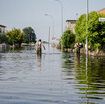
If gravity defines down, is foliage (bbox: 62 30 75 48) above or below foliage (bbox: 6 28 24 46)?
below

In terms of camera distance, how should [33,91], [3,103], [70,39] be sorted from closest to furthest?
1. [3,103]
2. [33,91]
3. [70,39]

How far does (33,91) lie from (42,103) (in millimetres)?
1828

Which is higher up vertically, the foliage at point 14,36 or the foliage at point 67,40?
the foliage at point 14,36

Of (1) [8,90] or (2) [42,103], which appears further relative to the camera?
(1) [8,90]

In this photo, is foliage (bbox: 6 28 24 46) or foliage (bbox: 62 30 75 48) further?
foliage (bbox: 6 28 24 46)

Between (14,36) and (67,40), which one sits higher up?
(14,36)

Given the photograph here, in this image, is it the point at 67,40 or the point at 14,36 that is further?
the point at 14,36

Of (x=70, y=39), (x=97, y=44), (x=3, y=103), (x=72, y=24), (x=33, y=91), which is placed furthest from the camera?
(x=72, y=24)

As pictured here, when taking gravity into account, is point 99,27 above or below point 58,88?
above

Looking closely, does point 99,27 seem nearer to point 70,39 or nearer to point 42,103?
point 70,39

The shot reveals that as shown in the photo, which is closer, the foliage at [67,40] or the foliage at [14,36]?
the foliage at [67,40]

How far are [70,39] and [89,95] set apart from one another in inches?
2490

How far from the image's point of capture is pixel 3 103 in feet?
23.5

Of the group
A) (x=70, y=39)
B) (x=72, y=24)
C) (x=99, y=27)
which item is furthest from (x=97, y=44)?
(x=72, y=24)
